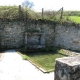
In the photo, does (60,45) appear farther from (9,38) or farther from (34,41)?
(9,38)

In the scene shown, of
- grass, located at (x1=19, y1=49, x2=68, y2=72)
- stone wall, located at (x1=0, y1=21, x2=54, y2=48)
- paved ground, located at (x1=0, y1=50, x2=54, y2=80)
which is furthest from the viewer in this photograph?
stone wall, located at (x1=0, y1=21, x2=54, y2=48)

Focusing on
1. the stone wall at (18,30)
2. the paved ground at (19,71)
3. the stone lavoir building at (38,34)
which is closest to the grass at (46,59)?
the paved ground at (19,71)

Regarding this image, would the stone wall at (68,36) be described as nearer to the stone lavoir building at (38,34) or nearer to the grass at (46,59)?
the stone lavoir building at (38,34)

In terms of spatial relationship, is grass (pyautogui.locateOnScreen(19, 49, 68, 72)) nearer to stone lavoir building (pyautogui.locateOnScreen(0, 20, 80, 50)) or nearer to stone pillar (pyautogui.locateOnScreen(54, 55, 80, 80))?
stone lavoir building (pyautogui.locateOnScreen(0, 20, 80, 50))

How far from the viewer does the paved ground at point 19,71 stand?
7766mm

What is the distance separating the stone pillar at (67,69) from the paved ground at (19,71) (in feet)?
15.2

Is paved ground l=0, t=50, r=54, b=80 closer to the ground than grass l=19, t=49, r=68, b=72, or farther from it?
farther from it

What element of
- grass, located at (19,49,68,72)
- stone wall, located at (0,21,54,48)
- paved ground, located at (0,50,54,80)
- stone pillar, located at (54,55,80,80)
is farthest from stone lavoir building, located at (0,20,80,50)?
stone pillar, located at (54,55,80,80)

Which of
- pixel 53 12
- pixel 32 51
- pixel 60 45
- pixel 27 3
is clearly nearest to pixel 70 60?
pixel 32 51

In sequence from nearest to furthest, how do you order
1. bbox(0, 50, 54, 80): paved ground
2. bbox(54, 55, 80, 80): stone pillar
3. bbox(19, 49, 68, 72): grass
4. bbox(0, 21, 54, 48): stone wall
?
bbox(54, 55, 80, 80): stone pillar
bbox(0, 50, 54, 80): paved ground
bbox(19, 49, 68, 72): grass
bbox(0, 21, 54, 48): stone wall

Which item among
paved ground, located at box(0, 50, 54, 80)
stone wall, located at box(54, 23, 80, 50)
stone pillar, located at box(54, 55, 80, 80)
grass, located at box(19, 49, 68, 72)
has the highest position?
stone pillar, located at box(54, 55, 80, 80)

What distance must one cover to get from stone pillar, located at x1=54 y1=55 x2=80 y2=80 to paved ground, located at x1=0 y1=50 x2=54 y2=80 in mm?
4633

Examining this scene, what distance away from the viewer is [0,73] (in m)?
8.26

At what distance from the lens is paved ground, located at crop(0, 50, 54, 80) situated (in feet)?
25.5
